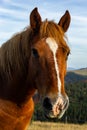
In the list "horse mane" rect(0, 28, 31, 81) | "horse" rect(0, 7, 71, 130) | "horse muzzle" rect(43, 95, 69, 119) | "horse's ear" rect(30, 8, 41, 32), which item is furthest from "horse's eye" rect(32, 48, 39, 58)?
"horse muzzle" rect(43, 95, 69, 119)

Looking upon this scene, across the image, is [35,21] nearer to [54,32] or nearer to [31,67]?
[54,32]

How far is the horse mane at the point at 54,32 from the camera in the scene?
4.90 metres

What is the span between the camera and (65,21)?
211 inches

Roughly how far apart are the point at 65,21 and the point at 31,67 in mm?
954

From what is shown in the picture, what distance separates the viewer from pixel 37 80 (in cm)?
485

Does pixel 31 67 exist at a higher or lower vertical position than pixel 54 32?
lower

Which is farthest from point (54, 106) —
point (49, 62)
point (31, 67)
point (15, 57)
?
point (15, 57)

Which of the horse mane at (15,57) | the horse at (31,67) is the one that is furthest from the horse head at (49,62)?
the horse mane at (15,57)

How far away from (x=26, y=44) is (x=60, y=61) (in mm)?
698

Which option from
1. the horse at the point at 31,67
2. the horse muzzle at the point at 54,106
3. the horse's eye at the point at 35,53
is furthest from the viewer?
the horse's eye at the point at 35,53

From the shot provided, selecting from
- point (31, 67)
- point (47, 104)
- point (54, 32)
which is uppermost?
point (54, 32)

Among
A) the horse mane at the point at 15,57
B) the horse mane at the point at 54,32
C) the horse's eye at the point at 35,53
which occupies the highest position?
the horse mane at the point at 54,32

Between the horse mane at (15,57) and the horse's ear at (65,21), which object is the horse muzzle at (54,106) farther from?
the horse's ear at (65,21)

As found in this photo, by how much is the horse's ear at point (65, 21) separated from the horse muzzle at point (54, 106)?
1348mm
